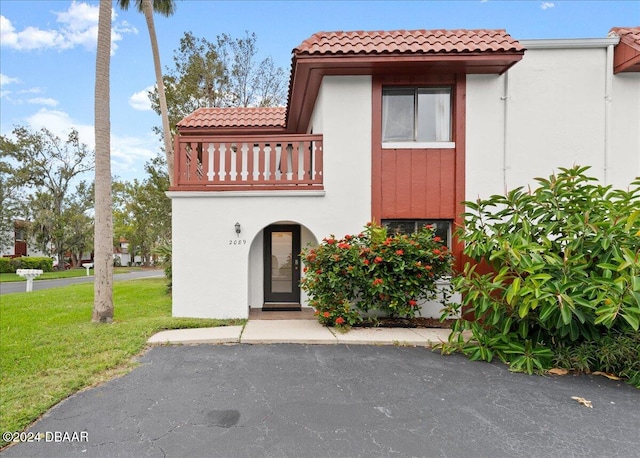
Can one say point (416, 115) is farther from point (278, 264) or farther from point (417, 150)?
point (278, 264)

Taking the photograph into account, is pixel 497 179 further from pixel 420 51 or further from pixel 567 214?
pixel 420 51

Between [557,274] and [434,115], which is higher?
[434,115]

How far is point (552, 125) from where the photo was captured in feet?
22.5

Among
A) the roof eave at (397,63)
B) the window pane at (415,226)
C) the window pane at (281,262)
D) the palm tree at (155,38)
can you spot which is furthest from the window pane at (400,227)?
the palm tree at (155,38)

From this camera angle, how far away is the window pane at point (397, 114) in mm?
6910

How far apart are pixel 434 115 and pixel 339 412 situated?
20.5 ft

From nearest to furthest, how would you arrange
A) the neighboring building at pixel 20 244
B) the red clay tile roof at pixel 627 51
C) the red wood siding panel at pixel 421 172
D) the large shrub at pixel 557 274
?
the large shrub at pixel 557 274 < the red clay tile roof at pixel 627 51 < the red wood siding panel at pixel 421 172 < the neighboring building at pixel 20 244

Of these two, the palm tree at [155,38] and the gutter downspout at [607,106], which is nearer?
the gutter downspout at [607,106]

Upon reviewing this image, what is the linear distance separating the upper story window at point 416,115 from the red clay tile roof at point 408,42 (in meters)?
0.85

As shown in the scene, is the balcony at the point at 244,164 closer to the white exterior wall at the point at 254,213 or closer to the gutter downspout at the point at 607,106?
the white exterior wall at the point at 254,213

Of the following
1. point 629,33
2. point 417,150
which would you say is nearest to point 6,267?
point 417,150

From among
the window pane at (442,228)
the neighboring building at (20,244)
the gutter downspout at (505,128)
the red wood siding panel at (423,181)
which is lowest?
the neighboring building at (20,244)

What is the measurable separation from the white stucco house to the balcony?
0.05 m

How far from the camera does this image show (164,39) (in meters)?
14.2
